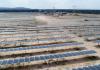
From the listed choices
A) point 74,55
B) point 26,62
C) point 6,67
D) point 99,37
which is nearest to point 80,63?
point 74,55

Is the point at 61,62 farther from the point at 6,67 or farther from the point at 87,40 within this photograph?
the point at 87,40

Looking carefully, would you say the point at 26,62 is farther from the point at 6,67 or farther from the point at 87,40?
the point at 87,40

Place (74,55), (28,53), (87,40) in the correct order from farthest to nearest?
(87,40) → (28,53) → (74,55)

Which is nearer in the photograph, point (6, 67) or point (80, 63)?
point (6, 67)

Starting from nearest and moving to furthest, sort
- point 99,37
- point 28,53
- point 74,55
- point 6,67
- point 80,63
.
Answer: point 6,67 < point 80,63 < point 74,55 < point 28,53 < point 99,37

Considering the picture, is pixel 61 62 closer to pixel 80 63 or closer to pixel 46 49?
pixel 80 63

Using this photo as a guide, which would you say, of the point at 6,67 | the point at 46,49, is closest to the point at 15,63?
the point at 6,67

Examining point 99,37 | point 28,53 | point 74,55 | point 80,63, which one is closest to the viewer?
point 80,63

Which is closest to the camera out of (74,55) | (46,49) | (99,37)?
(74,55)

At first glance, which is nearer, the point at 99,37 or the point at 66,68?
the point at 66,68
